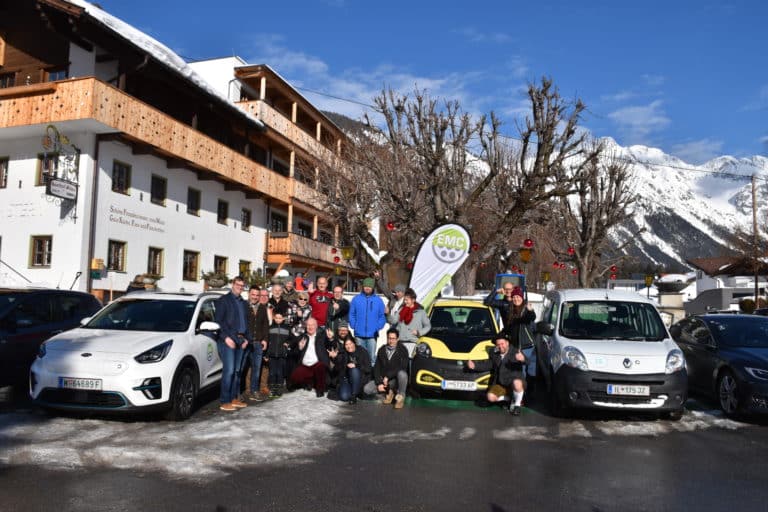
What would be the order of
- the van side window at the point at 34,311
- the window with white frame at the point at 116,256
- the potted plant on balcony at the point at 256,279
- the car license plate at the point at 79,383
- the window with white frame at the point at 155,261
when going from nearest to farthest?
1. the car license plate at the point at 79,383
2. the van side window at the point at 34,311
3. the window with white frame at the point at 116,256
4. the window with white frame at the point at 155,261
5. the potted plant on balcony at the point at 256,279

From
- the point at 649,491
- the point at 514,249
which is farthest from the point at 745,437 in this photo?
the point at 514,249

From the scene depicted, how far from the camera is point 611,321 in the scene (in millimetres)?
9898

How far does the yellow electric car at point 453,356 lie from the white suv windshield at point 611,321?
49.6 inches

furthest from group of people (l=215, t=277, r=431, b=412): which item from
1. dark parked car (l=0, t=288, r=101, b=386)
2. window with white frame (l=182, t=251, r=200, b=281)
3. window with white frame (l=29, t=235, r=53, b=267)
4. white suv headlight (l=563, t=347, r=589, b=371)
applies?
window with white frame (l=182, t=251, r=200, b=281)

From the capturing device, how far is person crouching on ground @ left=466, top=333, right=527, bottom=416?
936cm

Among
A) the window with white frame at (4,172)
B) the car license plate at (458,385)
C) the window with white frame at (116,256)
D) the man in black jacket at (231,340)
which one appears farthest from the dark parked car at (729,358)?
the window with white frame at (4,172)

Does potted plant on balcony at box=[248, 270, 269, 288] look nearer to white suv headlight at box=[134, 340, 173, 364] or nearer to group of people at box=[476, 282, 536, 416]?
group of people at box=[476, 282, 536, 416]

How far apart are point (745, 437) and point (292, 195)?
1058 inches

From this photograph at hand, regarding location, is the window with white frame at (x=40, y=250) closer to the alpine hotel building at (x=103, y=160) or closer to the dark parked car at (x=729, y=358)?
the alpine hotel building at (x=103, y=160)

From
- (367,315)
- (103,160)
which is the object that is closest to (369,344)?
A: (367,315)

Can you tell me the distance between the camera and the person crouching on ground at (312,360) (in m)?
10.1

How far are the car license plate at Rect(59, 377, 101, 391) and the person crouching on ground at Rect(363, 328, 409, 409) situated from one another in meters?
4.01

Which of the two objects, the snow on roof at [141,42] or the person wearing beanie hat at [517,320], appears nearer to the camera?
the person wearing beanie hat at [517,320]

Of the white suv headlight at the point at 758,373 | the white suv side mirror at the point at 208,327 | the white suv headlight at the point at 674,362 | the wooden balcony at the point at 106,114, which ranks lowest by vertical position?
the white suv headlight at the point at 758,373
